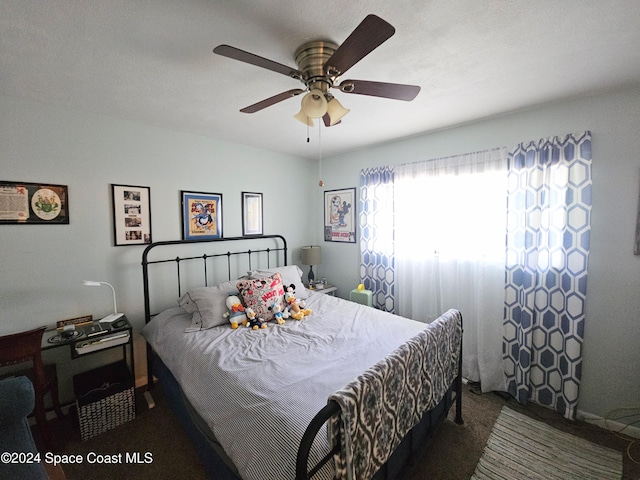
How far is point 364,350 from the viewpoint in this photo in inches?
71.4

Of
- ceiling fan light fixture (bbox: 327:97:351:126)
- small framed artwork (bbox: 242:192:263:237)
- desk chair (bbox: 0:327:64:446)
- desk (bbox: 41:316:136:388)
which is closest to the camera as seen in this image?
ceiling fan light fixture (bbox: 327:97:351:126)

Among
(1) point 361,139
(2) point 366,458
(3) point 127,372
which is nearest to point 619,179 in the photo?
(1) point 361,139

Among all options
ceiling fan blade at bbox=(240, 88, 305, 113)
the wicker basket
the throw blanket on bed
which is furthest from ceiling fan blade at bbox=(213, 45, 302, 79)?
the wicker basket

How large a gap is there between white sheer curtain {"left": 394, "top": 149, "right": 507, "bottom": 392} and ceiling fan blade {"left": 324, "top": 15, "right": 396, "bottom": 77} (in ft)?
6.26

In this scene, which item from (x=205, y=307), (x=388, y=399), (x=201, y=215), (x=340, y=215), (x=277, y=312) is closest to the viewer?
(x=388, y=399)

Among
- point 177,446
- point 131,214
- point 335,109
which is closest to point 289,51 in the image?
point 335,109

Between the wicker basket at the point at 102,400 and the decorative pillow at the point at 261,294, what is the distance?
1114 mm

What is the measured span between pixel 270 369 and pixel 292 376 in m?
0.17

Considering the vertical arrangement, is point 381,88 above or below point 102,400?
above

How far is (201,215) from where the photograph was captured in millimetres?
2902

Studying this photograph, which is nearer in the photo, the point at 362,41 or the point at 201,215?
the point at 362,41

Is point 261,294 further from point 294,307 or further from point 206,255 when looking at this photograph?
point 206,255

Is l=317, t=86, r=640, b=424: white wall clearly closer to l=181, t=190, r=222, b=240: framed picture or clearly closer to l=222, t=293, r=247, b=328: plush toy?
l=222, t=293, r=247, b=328: plush toy

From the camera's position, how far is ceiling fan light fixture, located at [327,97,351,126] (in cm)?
146
